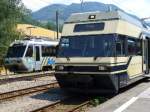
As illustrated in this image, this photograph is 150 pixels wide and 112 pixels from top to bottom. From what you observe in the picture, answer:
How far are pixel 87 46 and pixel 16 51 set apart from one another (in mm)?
19547

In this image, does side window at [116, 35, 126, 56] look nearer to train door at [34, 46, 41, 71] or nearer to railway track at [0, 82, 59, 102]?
railway track at [0, 82, 59, 102]

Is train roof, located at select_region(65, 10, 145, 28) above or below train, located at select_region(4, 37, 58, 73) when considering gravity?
above

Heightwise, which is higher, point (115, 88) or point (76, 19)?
point (76, 19)

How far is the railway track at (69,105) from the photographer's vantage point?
1411 cm

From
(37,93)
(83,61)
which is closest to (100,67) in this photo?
(83,61)

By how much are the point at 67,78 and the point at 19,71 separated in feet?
64.1

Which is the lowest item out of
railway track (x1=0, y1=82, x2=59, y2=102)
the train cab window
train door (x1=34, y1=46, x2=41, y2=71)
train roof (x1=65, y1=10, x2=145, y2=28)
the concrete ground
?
railway track (x1=0, y1=82, x2=59, y2=102)

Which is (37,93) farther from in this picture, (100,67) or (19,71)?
(19,71)

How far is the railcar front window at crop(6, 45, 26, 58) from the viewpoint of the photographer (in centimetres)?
3434

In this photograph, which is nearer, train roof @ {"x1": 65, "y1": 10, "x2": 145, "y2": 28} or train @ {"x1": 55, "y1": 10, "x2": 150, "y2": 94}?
train @ {"x1": 55, "y1": 10, "x2": 150, "y2": 94}

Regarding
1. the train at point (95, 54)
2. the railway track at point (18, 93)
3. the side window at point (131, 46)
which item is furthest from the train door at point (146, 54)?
the railway track at point (18, 93)

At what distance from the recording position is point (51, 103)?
15.2 meters

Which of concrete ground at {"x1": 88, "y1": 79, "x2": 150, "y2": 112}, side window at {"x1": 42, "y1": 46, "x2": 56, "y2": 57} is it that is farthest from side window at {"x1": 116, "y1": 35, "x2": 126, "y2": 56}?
side window at {"x1": 42, "y1": 46, "x2": 56, "y2": 57}

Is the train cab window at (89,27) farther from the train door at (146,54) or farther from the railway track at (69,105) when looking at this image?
the train door at (146,54)
